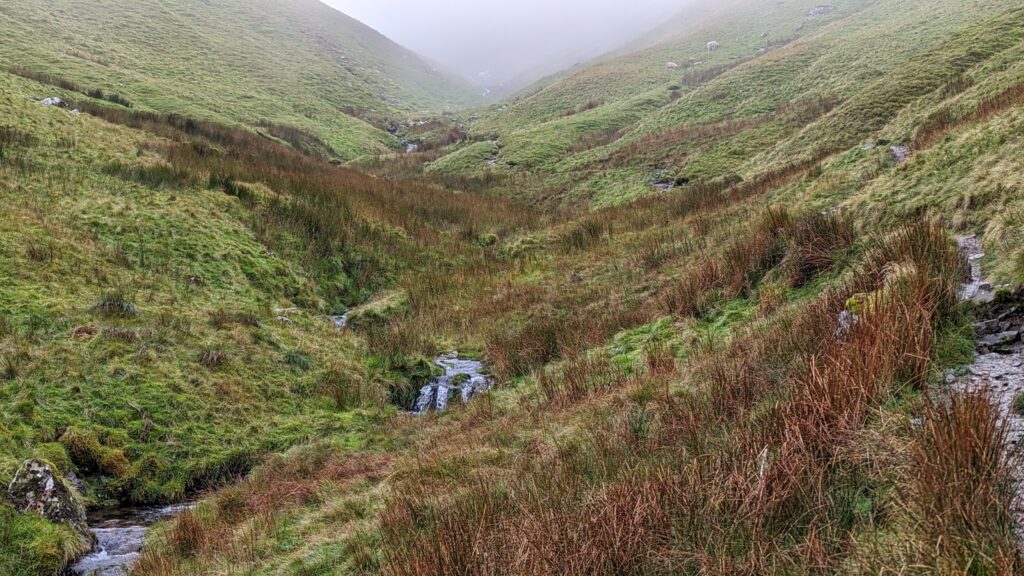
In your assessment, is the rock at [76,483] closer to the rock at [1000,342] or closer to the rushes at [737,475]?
the rushes at [737,475]

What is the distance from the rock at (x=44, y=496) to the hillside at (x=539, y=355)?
0.69 ft

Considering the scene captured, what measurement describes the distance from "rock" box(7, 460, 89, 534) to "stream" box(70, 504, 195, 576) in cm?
27

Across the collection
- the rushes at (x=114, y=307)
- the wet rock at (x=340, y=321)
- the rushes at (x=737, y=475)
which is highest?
the rushes at (x=737, y=475)

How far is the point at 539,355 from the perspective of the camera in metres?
9.47

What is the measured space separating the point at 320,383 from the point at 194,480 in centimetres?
287

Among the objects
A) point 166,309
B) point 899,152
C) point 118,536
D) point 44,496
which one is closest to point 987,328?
point 118,536

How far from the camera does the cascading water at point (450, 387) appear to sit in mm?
9211

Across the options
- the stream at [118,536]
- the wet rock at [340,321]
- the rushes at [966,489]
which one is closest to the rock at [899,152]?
the rushes at [966,489]

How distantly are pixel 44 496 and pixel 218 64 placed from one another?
6468 centimetres

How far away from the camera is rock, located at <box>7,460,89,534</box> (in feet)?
17.1

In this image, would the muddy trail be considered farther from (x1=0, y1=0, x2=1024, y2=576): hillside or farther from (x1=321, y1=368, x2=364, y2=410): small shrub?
(x1=321, y1=368, x2=364, y2=410): small shrub

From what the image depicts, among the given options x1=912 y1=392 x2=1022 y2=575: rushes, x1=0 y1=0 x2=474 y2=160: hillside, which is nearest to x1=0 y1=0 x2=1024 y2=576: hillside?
x1=912 y1=392 x2=1022 y2=575: rushes

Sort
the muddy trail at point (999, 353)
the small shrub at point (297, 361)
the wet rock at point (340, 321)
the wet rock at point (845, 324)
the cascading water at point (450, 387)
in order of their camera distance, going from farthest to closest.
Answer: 1. the wet rock at point (340, 321)
2. the small shrub at point (297, 361)
3. the cascading water at point (450, 387)
4. the wet rock at point (845, 324)
5. the muddy trail at point (999, 353)

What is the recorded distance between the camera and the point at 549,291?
43.8 feet
